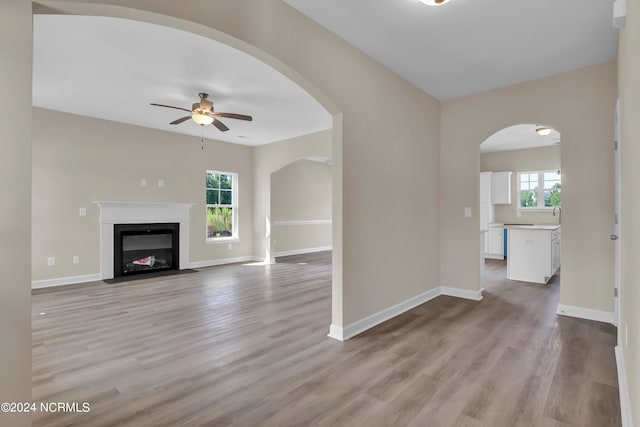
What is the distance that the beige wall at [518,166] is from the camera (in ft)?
24.3

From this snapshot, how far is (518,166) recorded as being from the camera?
25.8ft

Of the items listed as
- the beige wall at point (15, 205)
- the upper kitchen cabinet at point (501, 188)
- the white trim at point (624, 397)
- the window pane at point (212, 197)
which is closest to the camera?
the beige wall at point (15, 205)

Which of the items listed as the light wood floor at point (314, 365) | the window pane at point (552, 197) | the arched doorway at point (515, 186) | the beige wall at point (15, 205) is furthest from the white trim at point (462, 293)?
the window pane at point (552, 197)

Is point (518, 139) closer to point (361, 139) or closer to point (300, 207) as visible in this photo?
point (361, 139)

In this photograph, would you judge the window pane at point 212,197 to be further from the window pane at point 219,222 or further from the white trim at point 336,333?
the white trim at point 336,333

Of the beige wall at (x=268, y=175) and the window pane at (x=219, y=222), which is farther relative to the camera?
the window pane at (x=219, y=222)

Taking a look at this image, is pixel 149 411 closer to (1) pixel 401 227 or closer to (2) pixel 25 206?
(2) pixel 25 206

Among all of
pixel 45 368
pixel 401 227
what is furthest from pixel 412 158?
pixel 45 368

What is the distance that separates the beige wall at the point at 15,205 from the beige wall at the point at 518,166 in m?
8.99

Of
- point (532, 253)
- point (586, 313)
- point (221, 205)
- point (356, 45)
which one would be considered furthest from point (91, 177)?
point (532, 253)

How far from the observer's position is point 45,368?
2426 mm

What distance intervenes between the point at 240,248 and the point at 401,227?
16.6 feet

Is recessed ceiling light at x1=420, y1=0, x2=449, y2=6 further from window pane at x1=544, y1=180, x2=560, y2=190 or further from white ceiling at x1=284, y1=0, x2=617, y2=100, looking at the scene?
window pane at x1=544, y1=180, x2=560, y2=190

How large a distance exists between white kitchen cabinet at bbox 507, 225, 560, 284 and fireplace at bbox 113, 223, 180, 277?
21.2 ft
